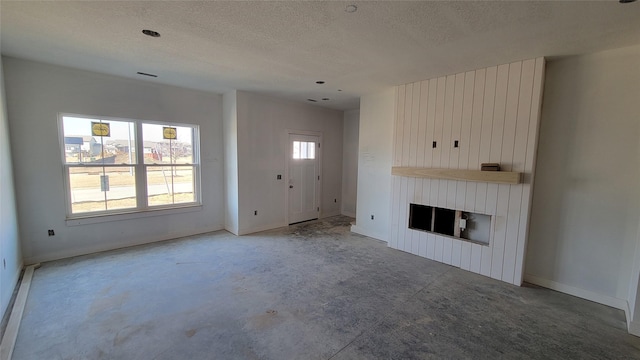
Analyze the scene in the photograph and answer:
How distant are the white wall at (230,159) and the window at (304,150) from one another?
4.44 feet

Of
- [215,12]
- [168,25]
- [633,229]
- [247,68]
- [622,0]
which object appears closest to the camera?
[622,0]

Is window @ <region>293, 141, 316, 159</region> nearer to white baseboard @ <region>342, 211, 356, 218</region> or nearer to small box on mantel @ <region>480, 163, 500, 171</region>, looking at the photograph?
white baseboard @ <region>342, 211, 356, 218</region>

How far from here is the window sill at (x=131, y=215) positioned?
12.8 feet

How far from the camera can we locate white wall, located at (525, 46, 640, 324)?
2.73m

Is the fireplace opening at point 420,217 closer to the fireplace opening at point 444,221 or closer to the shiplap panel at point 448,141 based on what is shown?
the fireplace opening at point 444,221

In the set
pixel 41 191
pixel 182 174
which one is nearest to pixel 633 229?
pixel 182 174

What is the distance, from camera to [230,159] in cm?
510

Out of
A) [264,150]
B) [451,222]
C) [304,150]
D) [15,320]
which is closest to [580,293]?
[451,222]

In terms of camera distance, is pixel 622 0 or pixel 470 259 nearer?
pixel 622 0

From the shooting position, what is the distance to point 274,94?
5059 millimetres

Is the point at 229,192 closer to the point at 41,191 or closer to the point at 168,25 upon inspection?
the point at 41,191

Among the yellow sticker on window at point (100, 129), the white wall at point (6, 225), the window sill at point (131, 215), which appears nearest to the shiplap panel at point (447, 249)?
the window sill at point (131, 215)

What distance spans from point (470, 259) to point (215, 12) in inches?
157

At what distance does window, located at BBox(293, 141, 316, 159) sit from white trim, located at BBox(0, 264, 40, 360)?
428cm
